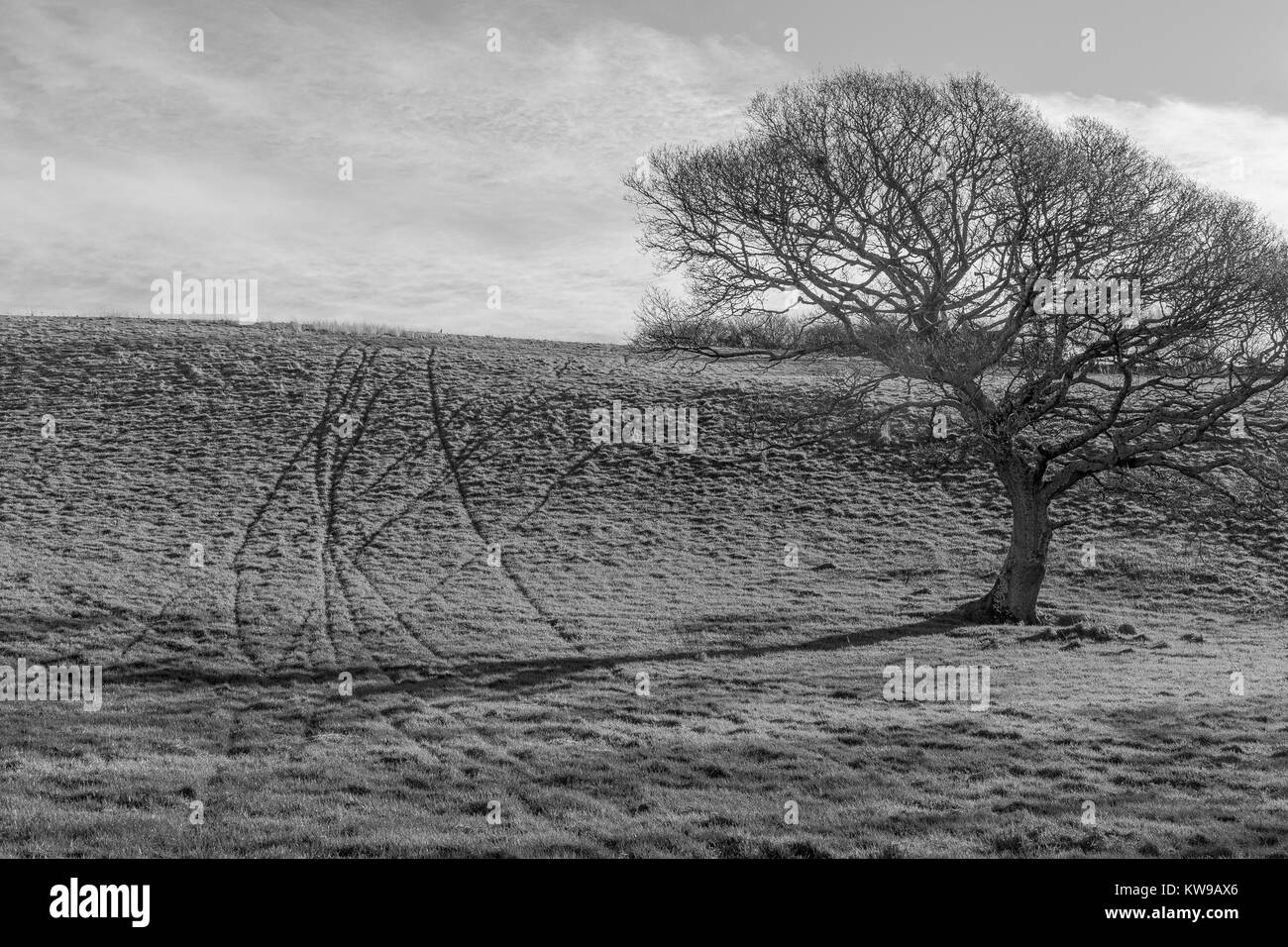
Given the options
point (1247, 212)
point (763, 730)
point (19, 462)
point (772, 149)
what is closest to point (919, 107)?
point (772, 149)

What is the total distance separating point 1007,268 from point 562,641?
557 inches

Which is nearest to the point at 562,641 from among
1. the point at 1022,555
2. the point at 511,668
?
the point at 511,668

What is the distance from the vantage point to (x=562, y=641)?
76.2ft

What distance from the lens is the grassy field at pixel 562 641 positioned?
11531 mm

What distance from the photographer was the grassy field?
37.8 feet

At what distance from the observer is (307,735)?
15352 mm

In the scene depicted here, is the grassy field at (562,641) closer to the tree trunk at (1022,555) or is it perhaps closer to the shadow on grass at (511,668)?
the shadow on grass at (511,668)

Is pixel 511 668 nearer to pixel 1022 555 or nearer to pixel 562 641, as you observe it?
pixel 562 641

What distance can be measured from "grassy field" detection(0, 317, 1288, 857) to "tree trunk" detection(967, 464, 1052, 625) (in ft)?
3.69

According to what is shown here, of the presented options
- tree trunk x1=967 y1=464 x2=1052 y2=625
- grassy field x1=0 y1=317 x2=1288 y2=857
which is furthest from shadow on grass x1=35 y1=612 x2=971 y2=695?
tree trunk x1=967 y1=464 x2=1052 y2=625

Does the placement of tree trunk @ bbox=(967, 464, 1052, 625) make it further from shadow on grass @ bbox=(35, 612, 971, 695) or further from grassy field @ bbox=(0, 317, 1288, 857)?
shadow on grass @ bbox=(35, 612, 971, 695)
